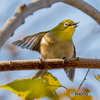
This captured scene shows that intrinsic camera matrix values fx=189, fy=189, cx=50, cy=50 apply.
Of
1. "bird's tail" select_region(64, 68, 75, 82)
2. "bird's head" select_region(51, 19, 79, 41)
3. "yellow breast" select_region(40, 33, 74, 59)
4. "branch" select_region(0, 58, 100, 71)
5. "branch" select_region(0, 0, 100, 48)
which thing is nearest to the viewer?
"branch" select_region(0, 0, 100, 48)

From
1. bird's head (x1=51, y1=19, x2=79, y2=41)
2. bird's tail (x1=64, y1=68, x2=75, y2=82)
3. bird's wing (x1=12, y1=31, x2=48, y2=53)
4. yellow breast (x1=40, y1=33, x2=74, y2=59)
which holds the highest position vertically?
bird's head (x1=51, y1=19, x2=79, y2=41)

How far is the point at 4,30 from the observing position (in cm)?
110

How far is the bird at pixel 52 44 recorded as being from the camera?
1984 mm

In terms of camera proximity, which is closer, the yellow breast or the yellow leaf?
the yellow leaf

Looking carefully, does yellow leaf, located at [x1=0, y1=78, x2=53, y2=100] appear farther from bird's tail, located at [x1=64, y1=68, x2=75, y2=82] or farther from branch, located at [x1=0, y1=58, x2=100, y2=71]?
bird's tail, located at [x1=64, y1=68, x2=75, y2=82]

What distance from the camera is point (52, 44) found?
1.98 metres

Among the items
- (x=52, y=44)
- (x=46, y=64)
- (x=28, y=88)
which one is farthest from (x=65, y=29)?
(x=28, y=88)

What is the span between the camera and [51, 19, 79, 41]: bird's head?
2178 millimetres

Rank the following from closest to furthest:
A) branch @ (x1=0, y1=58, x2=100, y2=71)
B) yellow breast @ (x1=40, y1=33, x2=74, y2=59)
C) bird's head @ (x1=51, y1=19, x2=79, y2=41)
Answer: branch @ (x1=0, y1=58, x2=100, y2=71) < yellow breast @ (x1=40, y1=33, x2=74, y2=59) < bird's head @ (x1=51, y1=19, x2=79, y2=41)

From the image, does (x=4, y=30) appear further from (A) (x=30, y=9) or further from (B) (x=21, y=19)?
(A) (x=30, y=9)

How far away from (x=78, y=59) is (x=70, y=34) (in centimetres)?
91

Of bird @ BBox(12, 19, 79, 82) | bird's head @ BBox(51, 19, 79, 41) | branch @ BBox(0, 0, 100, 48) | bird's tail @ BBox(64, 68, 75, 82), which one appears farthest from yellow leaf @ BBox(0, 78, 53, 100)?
bird's tail @ BBox(64, 68, 75, 82)

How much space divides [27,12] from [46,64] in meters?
0.39

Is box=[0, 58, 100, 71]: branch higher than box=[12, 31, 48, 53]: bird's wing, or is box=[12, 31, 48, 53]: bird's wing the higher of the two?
box=[12, 31, 48, 53]: bird's wing
